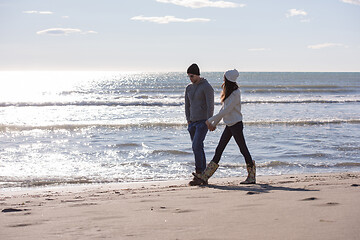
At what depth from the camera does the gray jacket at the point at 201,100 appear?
6.61 metres

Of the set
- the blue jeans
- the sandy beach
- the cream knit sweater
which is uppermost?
the cream knit sweater

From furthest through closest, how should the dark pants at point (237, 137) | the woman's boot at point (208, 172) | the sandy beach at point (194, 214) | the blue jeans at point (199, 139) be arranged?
the blue jeans at point (199, 139)
the woman's boot at point (208, 172)
the dark pants at point (237, 137)
the sandy beach at point (194, 214)

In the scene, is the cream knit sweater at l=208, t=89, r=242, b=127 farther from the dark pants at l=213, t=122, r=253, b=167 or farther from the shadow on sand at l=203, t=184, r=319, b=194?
the shadow on sand at l=203, t=184, r=319, b=194

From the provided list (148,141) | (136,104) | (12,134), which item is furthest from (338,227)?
(136,104)

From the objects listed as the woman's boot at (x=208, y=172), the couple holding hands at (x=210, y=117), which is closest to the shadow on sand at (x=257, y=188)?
the woman's boot at (x=208, y=172)

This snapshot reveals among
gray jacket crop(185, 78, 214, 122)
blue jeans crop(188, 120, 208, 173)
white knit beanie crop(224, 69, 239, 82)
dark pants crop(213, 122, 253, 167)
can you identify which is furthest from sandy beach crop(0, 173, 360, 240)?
white knit beanie crop(224, 69, 239, 82)

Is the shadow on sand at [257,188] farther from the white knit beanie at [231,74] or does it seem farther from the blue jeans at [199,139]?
the white knit beanie at [231,74]

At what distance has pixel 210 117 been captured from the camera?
21.6 feet

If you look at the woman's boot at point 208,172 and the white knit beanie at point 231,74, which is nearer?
the white knit beanie at point 231,74

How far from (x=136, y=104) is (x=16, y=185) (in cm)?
2204

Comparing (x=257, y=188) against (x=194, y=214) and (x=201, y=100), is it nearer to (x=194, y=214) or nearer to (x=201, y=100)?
(x=201, y=100)

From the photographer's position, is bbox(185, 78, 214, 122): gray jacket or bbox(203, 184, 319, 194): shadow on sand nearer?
bbox(203, 184, 319, 194): shadow on sand

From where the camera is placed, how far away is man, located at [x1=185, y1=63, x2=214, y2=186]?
6.62 meters

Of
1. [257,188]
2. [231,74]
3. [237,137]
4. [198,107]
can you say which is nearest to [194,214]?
[257,188]
